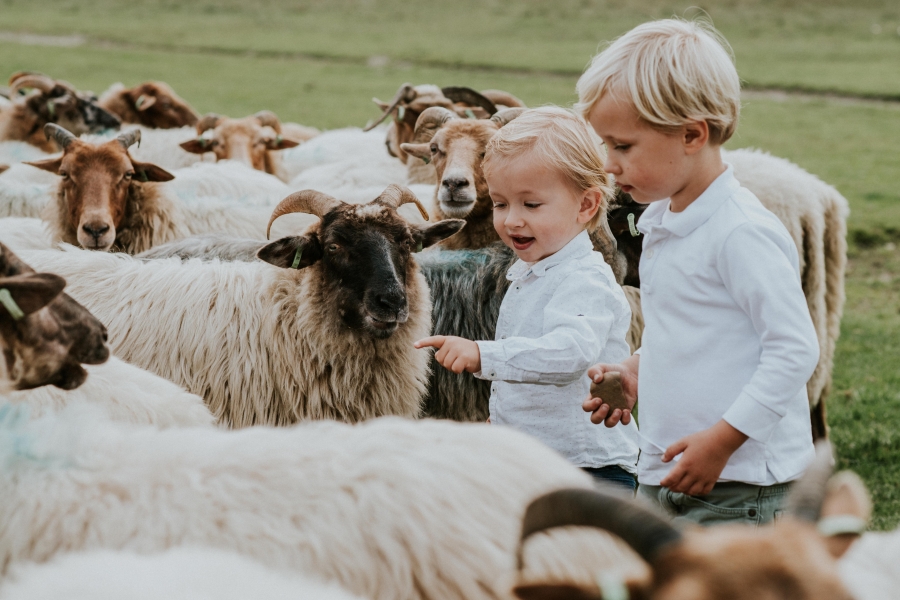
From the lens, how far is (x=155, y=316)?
3738 millimetres

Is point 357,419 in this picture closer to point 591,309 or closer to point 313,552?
point 591,309

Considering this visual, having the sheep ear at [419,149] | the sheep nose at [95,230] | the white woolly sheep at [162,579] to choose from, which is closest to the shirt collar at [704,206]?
the white woolly sheep at [162,579]

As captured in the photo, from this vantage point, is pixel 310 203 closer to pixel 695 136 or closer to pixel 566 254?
pixel 566 254

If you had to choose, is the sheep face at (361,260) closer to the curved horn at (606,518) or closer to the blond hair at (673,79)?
the blond hair at (673,79)

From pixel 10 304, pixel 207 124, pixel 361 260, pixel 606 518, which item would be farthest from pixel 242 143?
pixel 606 518

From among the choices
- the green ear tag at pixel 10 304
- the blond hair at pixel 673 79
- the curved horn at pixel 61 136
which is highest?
the blond hair at pixel 673 79

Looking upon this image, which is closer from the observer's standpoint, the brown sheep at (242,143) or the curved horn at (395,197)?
the curved horn at (395,197)

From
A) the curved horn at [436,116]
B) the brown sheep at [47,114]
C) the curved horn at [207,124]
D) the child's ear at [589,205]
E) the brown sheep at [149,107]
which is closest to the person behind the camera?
the child's ear at [589,205]

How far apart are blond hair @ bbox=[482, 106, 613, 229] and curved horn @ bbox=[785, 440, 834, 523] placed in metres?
1.32

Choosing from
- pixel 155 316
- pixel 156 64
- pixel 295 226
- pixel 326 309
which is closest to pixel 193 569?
pixel 326 309

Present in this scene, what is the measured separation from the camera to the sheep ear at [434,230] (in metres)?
3.78

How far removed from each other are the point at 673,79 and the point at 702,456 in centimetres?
90

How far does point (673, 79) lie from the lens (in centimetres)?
214

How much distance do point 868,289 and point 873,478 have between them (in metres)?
4.85
